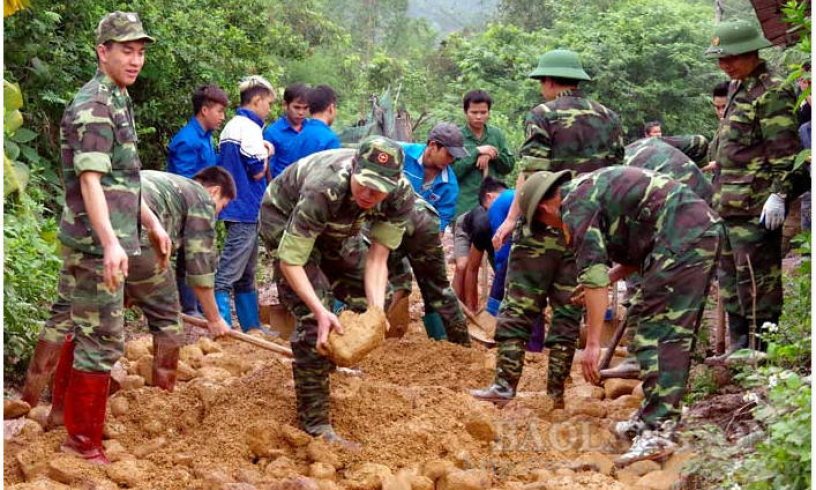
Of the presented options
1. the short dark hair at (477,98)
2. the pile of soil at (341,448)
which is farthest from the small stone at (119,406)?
the short dark hair at (477,98)

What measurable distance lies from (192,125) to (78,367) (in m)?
3.77

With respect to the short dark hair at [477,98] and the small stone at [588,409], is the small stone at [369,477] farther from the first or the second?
the short dark hair at [477,98]

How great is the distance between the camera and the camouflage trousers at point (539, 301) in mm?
5984

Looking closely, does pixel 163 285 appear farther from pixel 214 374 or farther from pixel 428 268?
pixel 428 268

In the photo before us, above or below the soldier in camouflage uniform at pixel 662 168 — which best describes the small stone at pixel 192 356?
below

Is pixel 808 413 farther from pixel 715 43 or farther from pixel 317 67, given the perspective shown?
pixel 317 67

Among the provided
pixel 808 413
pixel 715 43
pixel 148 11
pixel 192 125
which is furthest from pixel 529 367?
pixel 148 11

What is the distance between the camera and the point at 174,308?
5.91 meters

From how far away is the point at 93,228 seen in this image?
486 centimetres

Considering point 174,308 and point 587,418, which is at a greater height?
point 174,308

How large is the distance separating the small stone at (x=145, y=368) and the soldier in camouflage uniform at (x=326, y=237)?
1324 mm

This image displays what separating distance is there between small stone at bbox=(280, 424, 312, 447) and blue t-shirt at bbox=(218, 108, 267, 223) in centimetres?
319

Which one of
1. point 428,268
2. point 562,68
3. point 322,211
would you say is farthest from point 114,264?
point 428,268

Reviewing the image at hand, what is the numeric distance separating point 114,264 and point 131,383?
1.81m
